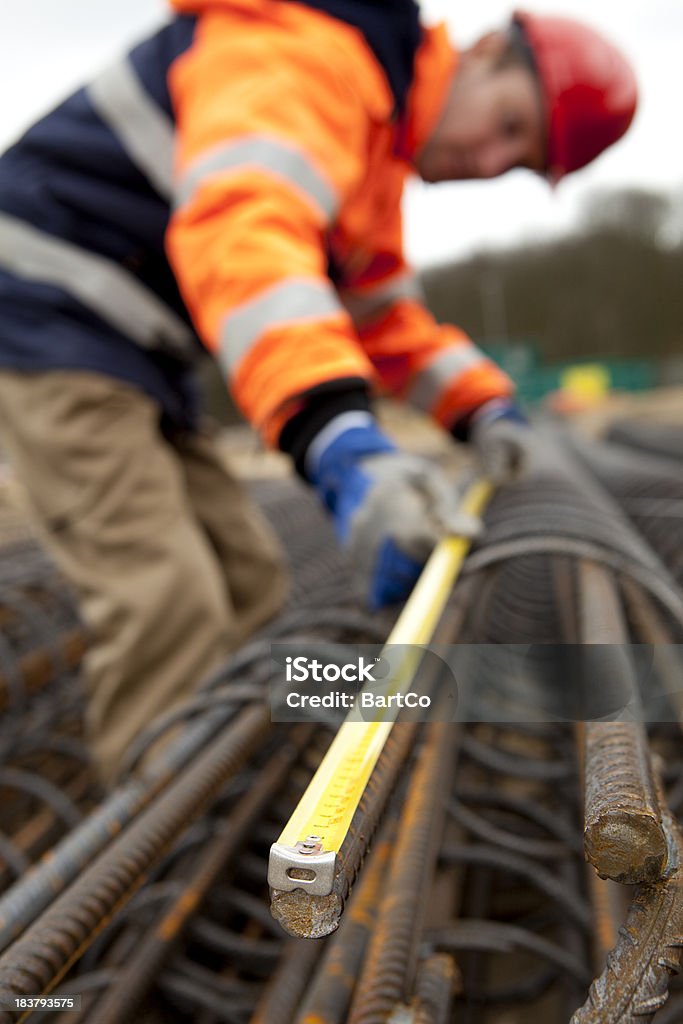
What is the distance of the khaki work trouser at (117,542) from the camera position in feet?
6.38

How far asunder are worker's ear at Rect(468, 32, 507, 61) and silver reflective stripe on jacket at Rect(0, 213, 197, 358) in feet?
3.36

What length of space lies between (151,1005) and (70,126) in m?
1.85

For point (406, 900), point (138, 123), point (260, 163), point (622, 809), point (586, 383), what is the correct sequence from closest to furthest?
1. point (622, 809)
2. point (406, 900)
3. point (260, 163)
4. point (138, 123)
5. point (586, 383)

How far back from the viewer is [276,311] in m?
1.36

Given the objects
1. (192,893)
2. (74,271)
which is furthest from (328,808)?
(74,271)

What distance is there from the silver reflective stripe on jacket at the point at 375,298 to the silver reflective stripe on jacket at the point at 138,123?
786 millimetres

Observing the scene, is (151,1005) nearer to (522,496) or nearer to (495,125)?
(522,496)

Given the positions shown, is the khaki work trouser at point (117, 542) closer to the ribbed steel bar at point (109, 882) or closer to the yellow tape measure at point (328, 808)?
the ribbed steel bar at point (109, 882)

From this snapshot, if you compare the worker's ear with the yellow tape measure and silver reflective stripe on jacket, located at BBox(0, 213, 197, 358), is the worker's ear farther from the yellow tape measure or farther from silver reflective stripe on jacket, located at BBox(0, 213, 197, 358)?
the yellow tape measure

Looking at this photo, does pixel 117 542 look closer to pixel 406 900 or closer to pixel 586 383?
pixel 406 900

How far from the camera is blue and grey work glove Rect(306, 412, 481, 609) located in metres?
1.31

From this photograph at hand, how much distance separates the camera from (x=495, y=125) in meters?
1.99

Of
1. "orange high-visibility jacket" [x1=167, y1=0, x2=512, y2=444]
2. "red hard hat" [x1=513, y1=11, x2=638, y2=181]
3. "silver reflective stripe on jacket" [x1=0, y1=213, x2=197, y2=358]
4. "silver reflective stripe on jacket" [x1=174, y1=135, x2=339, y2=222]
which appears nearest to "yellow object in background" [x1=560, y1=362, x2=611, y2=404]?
"red hard hat" [x1=513, y1=11, x2=638, y2=181]

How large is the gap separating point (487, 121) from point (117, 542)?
53.5 inches
